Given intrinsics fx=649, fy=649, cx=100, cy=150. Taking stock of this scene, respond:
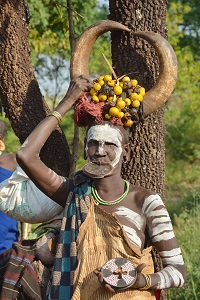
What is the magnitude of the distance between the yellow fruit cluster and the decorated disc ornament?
0.73m

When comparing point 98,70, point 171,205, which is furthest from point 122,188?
point 98,70

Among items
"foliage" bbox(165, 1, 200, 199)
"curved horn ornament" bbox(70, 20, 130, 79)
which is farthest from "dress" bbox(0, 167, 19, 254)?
"foliage" bbox(165, 1, 200, 199)

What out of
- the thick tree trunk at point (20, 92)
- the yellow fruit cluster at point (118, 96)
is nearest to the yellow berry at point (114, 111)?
the yellow fruit cluster at point (118, 96)

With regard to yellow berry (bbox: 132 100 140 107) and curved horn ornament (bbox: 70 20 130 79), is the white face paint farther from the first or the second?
curved horn ornament (bbox: 70 20 130 79)

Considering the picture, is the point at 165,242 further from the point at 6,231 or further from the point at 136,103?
the point at 6,231

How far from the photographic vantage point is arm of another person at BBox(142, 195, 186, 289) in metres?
3.13

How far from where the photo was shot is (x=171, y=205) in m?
11.5

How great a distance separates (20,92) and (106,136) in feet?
3.65

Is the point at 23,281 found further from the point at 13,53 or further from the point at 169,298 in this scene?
the point at 169,298

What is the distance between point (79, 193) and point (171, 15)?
1096 centimetres

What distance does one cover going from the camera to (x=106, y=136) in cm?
324

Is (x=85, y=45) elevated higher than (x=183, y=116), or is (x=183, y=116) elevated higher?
(x=85, y=45)

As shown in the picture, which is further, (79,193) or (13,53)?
(13,53)

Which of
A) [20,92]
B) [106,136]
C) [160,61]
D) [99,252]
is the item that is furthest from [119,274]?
[20,92]
